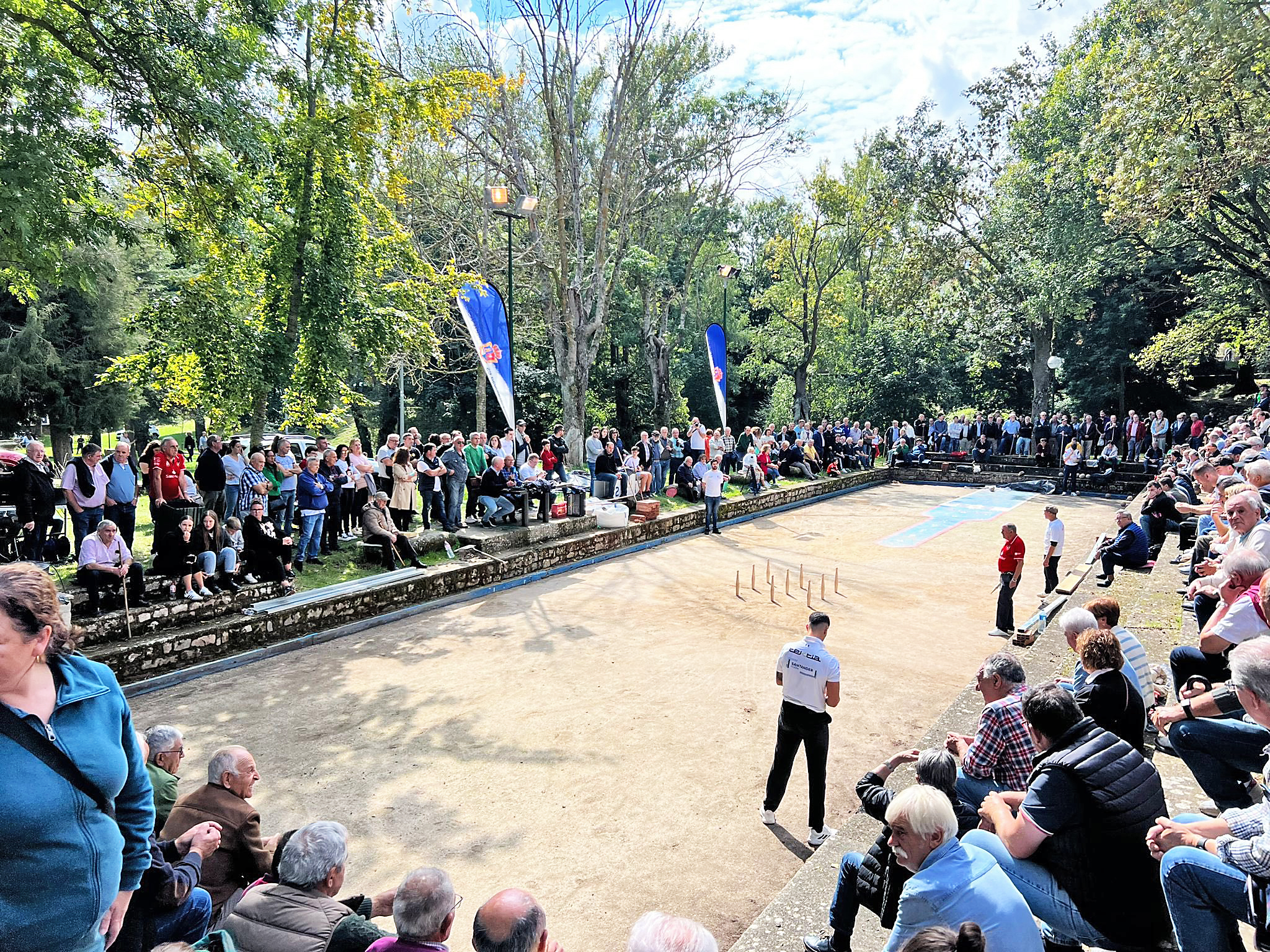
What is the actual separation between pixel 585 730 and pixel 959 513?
17429 millimetres

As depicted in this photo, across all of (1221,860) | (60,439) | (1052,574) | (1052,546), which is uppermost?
(60,439)

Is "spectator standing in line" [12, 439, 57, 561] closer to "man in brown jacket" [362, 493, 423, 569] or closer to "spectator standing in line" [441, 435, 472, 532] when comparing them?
"man in brown jacket" [362, 493, 423, 569]

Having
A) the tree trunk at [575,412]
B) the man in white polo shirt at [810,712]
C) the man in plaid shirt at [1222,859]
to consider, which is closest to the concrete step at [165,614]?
the man in white polo shirt at [810,712]

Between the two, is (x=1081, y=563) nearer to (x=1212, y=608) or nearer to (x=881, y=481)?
(x=1212, y=608)

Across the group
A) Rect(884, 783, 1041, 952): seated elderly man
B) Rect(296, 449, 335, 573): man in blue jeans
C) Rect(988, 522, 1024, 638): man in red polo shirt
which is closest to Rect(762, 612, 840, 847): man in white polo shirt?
Rect(884, 783, 1041, 952): seated elderly man

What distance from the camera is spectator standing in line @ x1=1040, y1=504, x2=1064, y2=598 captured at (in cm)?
1090

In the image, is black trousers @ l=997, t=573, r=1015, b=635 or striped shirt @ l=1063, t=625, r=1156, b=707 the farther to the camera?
black trousers @ l=997, t=573, r=1015, b=635

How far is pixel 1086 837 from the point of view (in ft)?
10.1

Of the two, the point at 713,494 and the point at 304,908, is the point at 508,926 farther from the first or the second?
the point at 713,494

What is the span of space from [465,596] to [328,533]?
2.46 m

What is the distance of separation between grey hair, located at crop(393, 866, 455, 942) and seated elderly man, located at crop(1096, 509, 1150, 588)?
1086 centimetres

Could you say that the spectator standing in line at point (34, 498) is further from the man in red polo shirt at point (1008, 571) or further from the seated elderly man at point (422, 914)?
the man in red polo shirt at point (1008, 571)

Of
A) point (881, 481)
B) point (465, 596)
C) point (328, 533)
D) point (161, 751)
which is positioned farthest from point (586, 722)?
point (881, 481)

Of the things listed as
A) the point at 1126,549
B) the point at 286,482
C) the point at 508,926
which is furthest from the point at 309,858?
the point at 1126,549
